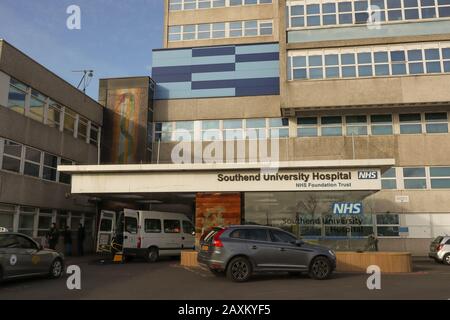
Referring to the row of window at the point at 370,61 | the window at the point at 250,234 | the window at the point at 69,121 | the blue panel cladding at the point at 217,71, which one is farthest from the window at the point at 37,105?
the row of window at the point at 370,61

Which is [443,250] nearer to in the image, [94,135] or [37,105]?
[37,105]

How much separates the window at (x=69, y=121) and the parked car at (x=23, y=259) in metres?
14.2

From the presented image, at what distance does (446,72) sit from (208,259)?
2144 cm

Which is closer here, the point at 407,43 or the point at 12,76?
the point at 12,76

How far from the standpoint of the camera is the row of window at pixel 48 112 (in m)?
21.1

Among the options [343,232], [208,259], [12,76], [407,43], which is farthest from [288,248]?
[407,43]

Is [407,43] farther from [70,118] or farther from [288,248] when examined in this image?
[70,118]

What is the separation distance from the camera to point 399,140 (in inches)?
1100

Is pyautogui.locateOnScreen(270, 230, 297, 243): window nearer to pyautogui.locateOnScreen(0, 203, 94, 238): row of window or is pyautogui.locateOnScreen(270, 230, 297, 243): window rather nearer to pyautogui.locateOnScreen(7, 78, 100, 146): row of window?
pyautogui.locateOnScreen(0, 203, 94, 238): row of window

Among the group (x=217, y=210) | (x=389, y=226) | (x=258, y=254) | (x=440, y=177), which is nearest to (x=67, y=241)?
(x=217, y=210)

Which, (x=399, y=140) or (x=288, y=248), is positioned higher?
(x=399, y=140)

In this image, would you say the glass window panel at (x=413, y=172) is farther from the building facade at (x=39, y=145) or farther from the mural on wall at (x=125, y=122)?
the building facade at (x=39, y=145)

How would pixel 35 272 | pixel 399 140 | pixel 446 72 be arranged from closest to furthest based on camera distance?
pixel 35 272 < pixel 446 72 < pixel 399 140

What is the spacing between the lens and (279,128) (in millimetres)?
29859
